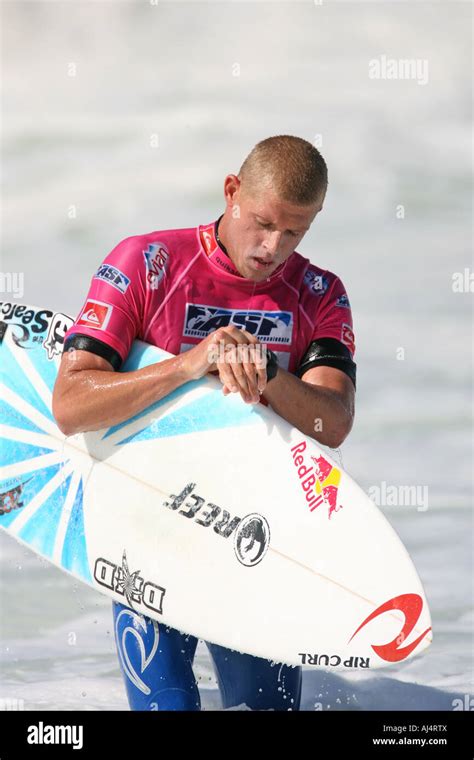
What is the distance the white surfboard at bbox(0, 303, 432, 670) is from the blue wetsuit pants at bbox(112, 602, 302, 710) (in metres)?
0.06

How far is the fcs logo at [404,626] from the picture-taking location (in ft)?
9.15

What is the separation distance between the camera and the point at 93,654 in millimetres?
4613

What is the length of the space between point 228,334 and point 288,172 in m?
0.46

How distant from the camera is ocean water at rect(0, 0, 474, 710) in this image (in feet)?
24.0

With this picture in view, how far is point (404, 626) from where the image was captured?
9.17 feet

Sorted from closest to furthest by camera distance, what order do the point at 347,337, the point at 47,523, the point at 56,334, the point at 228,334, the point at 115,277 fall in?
the point at 228,334 → the point at 115,277 → the point at 347,337 → the point at 47,523 → the point at 56,334

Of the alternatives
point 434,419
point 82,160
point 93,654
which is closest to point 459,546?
point 434,419

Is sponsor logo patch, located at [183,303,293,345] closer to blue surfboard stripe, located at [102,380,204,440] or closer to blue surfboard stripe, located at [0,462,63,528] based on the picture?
blue surfboard stripe, located at [102,380,204,440]

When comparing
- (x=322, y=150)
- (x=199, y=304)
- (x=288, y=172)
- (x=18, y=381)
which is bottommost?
(x=18, y=381)

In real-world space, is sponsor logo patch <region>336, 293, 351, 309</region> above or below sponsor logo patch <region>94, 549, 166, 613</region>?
above

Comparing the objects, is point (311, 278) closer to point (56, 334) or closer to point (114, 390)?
point (114, 390)
